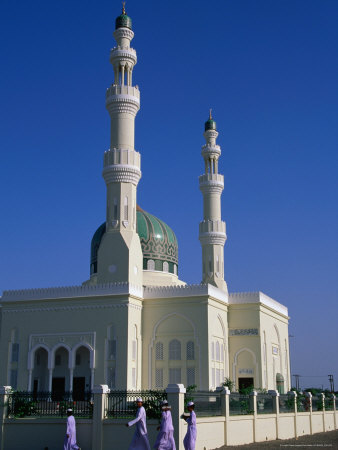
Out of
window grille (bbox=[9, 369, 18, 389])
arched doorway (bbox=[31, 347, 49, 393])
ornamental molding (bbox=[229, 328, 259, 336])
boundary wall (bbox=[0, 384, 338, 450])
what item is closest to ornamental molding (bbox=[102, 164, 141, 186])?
arched doorway (bbox=[31, 347, 49, 393])

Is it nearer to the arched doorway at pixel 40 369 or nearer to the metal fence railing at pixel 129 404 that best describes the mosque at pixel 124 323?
the arched doorway at pixel 40 369

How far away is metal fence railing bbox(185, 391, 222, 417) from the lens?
14.8 m

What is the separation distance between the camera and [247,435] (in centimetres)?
1702

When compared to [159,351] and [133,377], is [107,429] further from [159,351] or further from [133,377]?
[159,351]

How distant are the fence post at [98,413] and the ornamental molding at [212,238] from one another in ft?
61.9

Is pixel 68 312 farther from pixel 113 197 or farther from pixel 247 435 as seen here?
pixel 247 435

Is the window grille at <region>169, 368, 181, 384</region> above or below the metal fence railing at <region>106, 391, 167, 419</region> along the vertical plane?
above

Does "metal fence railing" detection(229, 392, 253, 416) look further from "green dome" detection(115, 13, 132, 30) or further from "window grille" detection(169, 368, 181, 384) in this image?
"green dome" detection(115, 13, 132, 30)

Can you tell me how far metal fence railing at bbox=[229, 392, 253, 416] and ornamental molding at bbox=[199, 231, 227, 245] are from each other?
50.1 ft

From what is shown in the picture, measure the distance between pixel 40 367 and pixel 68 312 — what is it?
2960 mm

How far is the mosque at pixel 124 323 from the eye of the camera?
25531 mm

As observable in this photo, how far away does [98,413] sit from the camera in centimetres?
1402

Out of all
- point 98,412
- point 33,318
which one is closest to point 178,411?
point 98,412

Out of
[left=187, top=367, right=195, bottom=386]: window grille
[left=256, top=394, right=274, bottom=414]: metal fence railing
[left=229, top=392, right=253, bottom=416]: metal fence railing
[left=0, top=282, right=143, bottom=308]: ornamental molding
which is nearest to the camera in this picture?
[left=229, top=392, right=253, bottom=416]: metal fence railing
